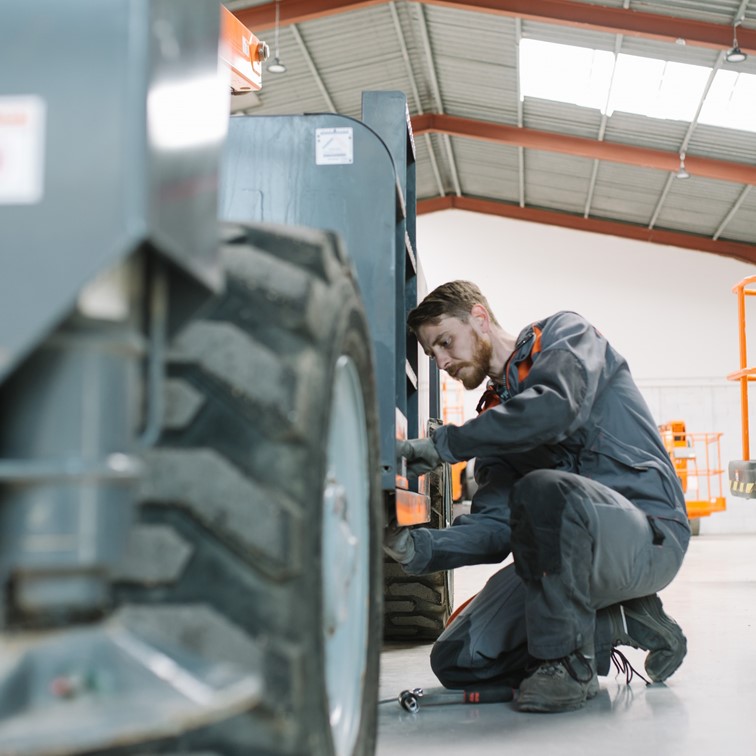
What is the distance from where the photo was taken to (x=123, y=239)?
33.9 inches

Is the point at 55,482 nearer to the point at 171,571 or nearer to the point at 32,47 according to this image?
the point at 171,571

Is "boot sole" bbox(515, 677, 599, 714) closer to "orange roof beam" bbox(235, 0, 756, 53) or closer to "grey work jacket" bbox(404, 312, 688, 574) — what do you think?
"grey work jacket" bbox(404, 312, 688, 574)

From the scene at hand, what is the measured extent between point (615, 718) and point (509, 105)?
46.2ft

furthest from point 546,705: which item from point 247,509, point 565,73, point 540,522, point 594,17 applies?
point 565,73

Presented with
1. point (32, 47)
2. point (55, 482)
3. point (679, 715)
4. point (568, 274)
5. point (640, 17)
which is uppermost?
point (640, 17)

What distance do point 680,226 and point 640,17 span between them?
25.3 feet

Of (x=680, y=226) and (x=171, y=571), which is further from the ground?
(x=680, y=226)

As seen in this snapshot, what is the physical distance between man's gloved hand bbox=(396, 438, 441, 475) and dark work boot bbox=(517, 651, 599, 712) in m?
0.69

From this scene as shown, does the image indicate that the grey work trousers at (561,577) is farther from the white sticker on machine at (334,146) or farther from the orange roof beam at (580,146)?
the orange roof beam at (580,146)

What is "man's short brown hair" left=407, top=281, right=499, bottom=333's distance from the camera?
11.2 ft

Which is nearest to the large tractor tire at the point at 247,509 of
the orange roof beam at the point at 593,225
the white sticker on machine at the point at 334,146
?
the white sticker on machine at the point at 334,146

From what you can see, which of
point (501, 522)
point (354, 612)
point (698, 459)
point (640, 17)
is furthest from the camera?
point (698, 459)

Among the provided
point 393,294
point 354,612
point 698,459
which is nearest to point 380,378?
point 393,294

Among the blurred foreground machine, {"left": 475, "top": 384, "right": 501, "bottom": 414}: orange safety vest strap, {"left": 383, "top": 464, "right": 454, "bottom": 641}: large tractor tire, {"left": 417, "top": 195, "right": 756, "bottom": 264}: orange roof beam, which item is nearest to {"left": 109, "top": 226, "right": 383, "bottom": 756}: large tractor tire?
the blurred foreground machine
